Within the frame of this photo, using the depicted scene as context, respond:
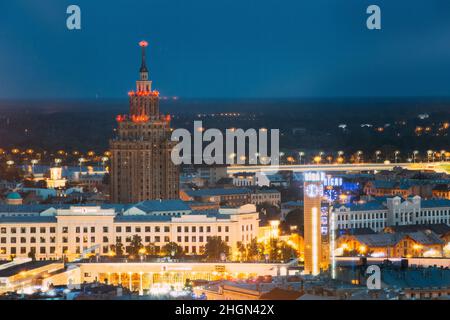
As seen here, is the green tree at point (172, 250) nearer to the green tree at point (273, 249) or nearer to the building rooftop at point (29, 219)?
the green tree at point (273, 249)

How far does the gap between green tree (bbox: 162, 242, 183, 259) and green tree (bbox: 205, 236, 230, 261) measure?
1.03 meters

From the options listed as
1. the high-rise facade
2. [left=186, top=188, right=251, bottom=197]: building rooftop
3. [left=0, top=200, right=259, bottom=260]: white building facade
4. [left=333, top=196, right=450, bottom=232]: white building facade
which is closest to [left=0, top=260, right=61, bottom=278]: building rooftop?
[left=0, top=200, right=259, bottom=260]: white building facade

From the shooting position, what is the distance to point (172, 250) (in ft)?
225

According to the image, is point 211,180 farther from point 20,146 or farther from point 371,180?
point 20,146

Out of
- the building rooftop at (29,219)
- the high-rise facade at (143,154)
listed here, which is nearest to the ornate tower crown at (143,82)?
the high-rise facade at (143,154)

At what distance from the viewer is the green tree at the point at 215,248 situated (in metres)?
67.8

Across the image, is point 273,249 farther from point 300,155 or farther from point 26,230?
point 300,155

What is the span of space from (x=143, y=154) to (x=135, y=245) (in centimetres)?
1780

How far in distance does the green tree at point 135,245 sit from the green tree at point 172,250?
3.21 feet

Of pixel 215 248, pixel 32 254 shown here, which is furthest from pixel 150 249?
pixel 32 254

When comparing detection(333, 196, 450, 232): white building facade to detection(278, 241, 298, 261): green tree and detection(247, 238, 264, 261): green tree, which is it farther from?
detection(278, 241, 298, 261): green tree

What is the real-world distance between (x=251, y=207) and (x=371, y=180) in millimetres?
32629

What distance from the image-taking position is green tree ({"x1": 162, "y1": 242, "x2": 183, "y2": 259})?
67500 millimetres
